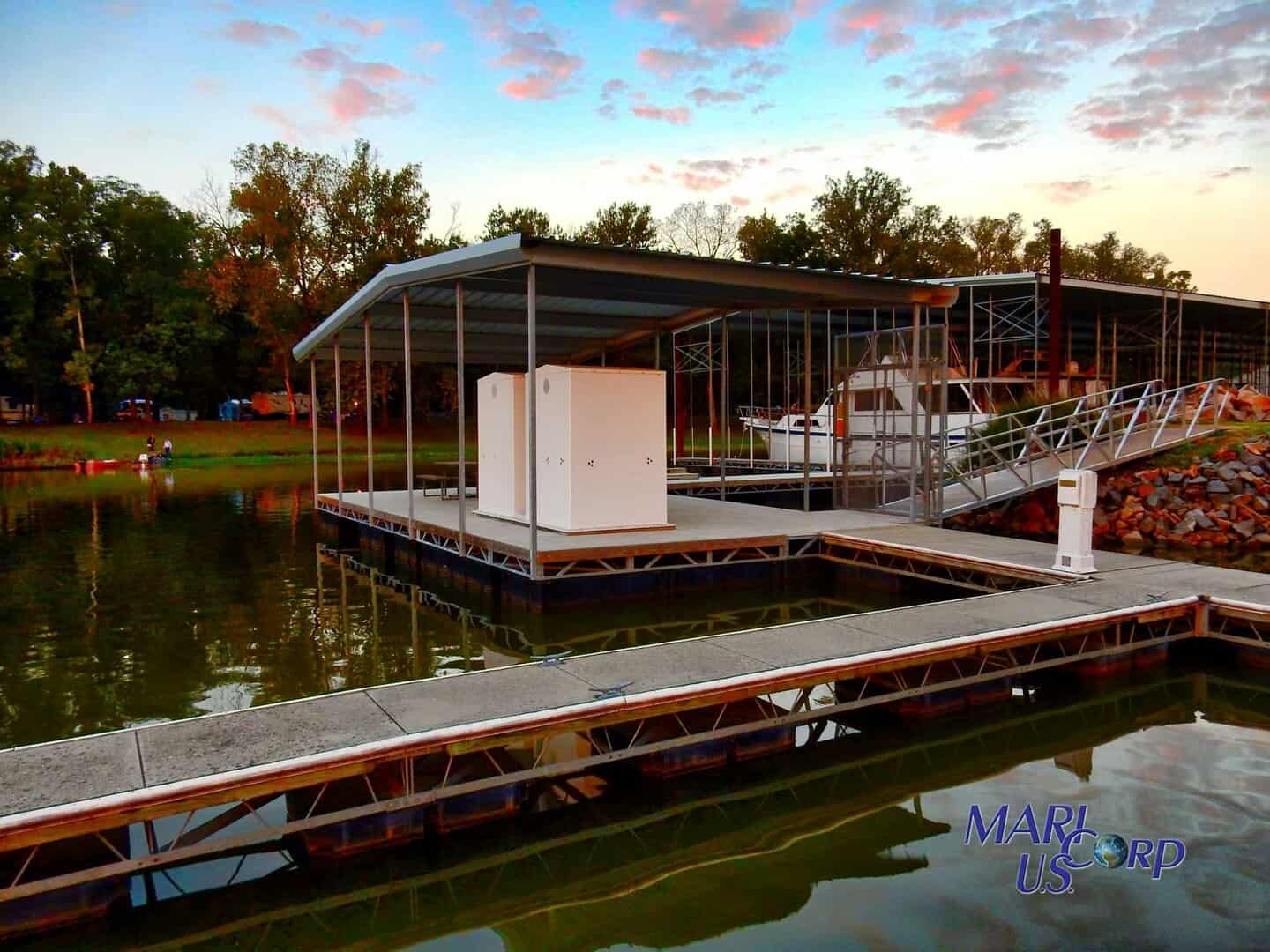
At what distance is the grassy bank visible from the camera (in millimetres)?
34750

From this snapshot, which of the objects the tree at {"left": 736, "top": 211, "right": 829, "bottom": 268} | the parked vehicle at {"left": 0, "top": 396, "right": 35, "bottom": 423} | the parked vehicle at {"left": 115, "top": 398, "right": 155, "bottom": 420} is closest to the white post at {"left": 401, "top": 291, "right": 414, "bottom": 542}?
the tree at {"left": 736, "top": 211, "right": 829, "bottom": 268}

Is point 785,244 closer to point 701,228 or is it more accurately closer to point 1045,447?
point 701,228

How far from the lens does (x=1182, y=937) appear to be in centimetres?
399

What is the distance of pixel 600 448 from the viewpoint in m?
11.5

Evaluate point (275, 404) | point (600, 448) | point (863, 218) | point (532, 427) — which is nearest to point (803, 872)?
point (532, 427)

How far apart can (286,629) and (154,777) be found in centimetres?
560

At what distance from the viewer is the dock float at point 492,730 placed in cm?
429

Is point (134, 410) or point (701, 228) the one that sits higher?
point (701, 228)

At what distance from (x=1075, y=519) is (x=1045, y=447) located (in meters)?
6.59

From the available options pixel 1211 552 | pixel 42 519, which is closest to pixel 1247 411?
pixel 1211 552

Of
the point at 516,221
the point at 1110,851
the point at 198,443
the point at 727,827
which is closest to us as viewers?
the point at 1110,851

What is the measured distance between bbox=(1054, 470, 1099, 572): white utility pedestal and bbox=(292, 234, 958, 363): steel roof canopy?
13.3ft

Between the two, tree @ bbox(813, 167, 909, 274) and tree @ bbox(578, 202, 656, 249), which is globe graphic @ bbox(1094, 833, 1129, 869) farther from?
tree @ bbox(813, 167, 909, 274)

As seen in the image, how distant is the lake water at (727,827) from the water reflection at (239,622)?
0.05 meters
